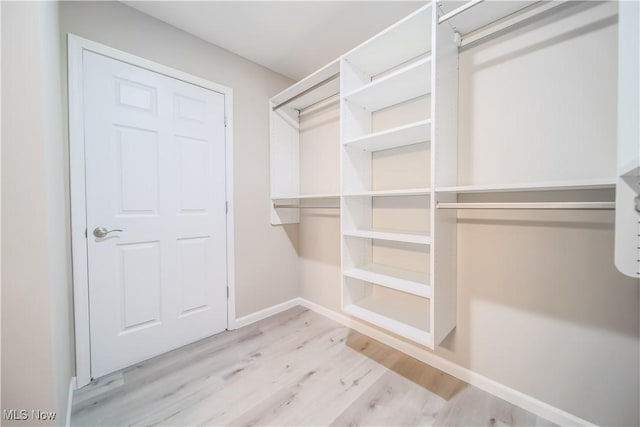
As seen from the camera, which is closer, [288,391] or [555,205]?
[555,205]

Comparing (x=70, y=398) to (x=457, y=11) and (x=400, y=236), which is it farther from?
(x=457, y=11)

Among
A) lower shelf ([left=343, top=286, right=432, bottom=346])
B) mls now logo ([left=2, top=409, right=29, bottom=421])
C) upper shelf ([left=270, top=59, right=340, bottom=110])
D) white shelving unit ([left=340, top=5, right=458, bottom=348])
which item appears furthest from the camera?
upper shelf ([left=270, top=59, right=340, bottom=110])

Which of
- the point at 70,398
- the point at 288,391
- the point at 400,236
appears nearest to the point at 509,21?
the point at 400,236

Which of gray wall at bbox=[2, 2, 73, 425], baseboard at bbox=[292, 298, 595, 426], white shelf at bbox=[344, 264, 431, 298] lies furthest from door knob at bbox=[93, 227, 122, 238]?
baseboard at bbox=[292, 298, 595, 426]

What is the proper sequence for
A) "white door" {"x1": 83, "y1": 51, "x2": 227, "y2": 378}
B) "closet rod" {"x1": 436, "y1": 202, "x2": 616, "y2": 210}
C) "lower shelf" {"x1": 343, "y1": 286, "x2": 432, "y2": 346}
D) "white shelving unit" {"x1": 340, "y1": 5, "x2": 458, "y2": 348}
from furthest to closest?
1. "white door" {"x1": 83, "y1": 51, "x2": 227, "y2": 378}
2. "lower shelf" {"x1": 343, "y1": 286, "x2": 432, "y2": 346}
3. "white shelving unit" {"x1": 340, "y1": 5, "x2": 458, "y2": 348}
4. "closet rod" {"x1": 436, "y1": 202, "x2": 616, "y2": 210}

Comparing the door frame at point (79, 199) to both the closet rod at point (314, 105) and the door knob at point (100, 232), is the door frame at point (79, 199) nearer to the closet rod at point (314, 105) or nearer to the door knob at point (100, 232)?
the door knob at point (100, 232)

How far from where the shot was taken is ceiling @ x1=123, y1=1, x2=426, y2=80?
165 cm

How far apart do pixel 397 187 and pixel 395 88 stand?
0.70 meters

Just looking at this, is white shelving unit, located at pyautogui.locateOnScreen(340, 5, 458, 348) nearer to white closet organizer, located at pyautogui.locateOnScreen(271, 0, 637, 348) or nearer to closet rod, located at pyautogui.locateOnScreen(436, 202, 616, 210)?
white closet organizer, located at pyautogui.locateOnScreen(271, 0, 637, 348)

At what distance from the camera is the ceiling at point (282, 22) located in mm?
1650

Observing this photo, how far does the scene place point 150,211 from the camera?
70.8 inches

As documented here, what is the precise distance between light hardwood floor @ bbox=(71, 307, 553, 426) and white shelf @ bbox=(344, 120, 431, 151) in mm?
1607

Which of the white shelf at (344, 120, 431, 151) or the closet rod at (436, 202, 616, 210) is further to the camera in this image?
the white shelf at (344, 120, 431, 151)

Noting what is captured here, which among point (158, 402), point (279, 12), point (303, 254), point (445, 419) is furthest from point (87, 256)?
point (445, 419)
